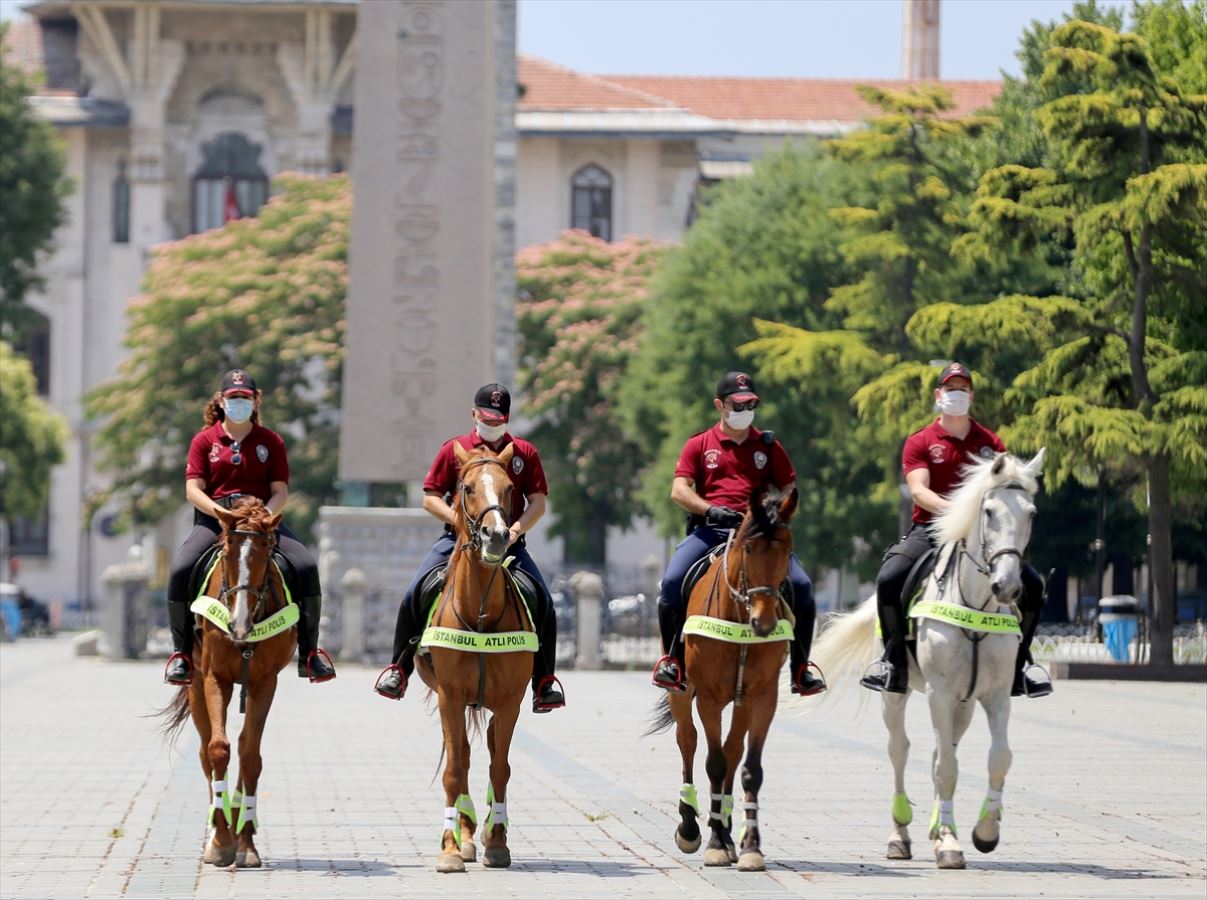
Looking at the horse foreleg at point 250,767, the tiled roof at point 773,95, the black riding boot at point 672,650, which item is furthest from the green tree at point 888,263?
the tiled roof at point 773,95

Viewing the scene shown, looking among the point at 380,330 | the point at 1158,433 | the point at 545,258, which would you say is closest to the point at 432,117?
the point at 380,330

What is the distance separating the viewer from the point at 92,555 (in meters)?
69.7

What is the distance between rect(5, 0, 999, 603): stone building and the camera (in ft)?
227

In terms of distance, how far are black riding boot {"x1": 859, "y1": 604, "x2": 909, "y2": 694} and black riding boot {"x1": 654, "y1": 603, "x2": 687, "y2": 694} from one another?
983 millimetres

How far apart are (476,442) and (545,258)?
44.8 meters

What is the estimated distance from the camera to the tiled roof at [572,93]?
71250 millimetres

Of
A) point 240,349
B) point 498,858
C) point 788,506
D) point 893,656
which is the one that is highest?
point 240,349

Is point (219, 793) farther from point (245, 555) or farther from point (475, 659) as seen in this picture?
point (475, 659)

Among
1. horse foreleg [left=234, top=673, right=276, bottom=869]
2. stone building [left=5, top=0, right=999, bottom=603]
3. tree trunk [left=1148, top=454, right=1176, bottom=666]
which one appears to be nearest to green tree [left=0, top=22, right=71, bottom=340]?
stone building [left=5, top=0, right=999, bottom=603]

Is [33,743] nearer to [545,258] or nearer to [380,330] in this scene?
[380,330]

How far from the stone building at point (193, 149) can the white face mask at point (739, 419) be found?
5676cm

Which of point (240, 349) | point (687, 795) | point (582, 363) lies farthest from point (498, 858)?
point (582, 363)

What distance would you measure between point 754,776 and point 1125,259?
→ 2232 cm

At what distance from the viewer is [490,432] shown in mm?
11906
